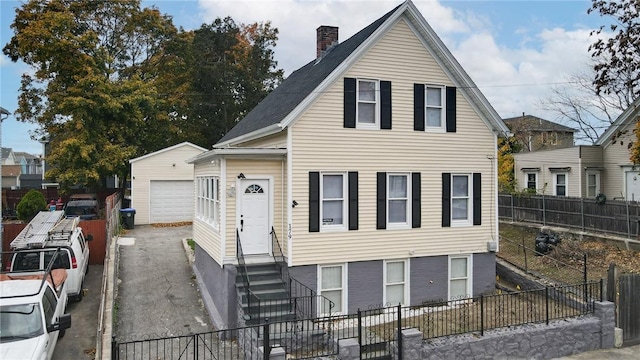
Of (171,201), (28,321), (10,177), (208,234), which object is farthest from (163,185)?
(10,177)

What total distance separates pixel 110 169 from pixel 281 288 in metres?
19.1

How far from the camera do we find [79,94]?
1066 inches

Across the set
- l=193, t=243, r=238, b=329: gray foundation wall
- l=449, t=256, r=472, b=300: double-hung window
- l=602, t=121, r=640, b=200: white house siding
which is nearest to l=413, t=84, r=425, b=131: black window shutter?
l=449, t=256, r=472, b=300: double-hung window

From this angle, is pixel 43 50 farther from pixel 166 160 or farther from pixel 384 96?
pixel 384 96

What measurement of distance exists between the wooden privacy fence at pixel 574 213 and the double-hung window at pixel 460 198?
25.0ft

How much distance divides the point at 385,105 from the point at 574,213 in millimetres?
11732

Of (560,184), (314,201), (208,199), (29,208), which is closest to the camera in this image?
(314,201)

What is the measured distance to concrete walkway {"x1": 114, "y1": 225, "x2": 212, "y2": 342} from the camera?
12.3 metres

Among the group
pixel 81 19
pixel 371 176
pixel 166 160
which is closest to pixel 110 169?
pixel 166 160

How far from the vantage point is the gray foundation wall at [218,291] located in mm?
12000

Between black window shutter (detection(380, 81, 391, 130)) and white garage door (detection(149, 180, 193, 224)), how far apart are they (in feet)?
50.7

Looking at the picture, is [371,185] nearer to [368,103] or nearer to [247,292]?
[368,103]

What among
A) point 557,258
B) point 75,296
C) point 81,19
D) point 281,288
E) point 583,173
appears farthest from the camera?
point 81,19

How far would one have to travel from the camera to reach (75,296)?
43.8 ft
